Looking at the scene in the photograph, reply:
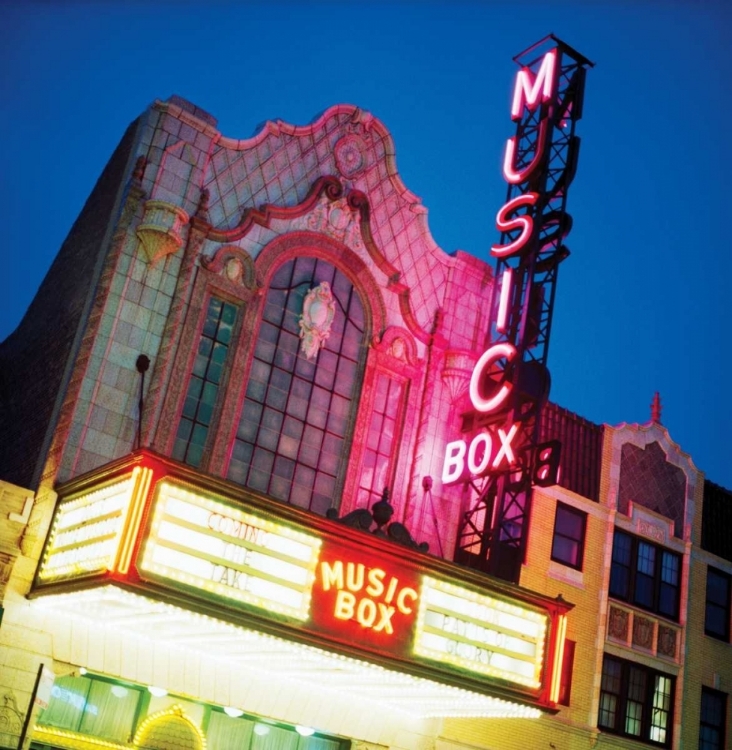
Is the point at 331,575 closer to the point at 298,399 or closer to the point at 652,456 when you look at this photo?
the point at 298,399

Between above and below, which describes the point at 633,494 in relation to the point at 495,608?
above

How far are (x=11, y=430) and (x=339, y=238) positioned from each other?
23.5ft

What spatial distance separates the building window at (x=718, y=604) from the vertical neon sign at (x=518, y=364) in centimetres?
669

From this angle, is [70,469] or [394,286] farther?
[394,286]

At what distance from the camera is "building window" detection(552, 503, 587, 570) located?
24531 millimetres

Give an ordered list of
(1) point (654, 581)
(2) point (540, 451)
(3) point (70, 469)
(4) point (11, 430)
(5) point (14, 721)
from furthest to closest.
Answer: (1) point (654, 581), (2) point (540, 451), (4) point (11, 430), (3) point (70, 469), (5) point (14, 721)

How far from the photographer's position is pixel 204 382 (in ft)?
63.8

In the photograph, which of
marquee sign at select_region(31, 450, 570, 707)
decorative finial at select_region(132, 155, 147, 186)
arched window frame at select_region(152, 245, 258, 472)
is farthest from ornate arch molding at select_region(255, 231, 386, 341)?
marquee sign at select_region(31, 450, 570, 707)

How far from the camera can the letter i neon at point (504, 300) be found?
2222 cm

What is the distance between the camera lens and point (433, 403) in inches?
869

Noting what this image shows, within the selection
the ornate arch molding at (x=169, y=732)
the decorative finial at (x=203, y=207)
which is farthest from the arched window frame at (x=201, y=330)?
the ornate arch molding at (x=169, y=732)

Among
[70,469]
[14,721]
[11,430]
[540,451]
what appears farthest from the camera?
[540,451]

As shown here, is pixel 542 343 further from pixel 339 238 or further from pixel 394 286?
pixel 339 238

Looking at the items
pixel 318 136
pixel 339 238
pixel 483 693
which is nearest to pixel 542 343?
pixel 339 238
